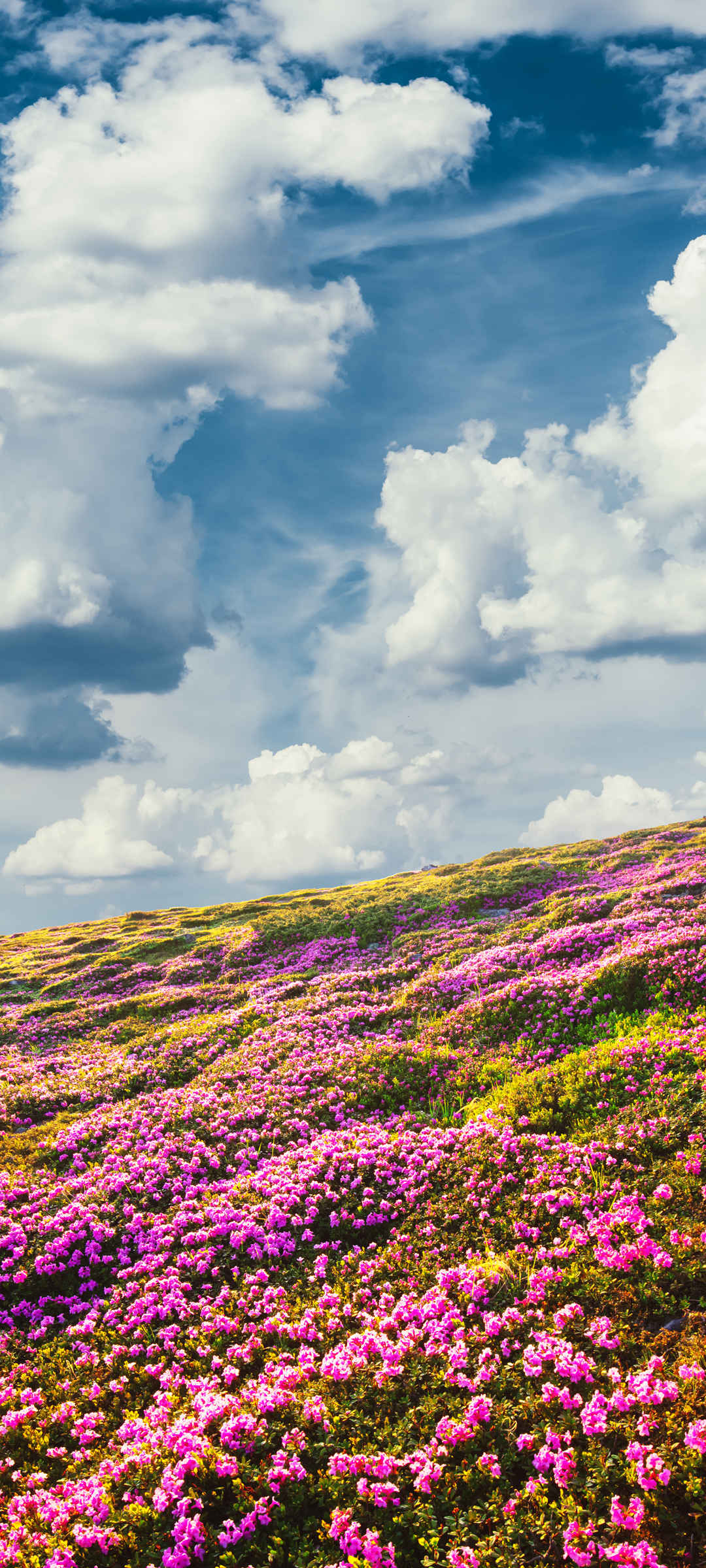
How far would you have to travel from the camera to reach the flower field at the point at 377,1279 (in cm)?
740

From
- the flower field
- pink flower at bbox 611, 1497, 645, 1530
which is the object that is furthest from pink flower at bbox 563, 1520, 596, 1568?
pink flower at bbox 611, 1497, 645, 1530

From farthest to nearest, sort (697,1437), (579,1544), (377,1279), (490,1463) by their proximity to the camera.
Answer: (377,1279), (490,1463), (697,1437), (579,1544)

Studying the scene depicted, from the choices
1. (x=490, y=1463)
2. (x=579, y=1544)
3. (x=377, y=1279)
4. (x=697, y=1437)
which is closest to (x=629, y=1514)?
(x=579, y=1544)

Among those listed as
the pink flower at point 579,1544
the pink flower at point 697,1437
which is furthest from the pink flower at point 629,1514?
the pink flower at point 697,1437

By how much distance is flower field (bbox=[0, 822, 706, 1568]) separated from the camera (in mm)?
7402

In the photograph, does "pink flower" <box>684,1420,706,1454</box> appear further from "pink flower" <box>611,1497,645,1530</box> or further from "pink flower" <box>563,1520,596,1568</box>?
"pink flower" <box>563,1520,596,1568</box>

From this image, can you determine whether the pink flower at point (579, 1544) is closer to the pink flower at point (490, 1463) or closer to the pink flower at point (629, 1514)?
the pink flower at point (629, 1514)

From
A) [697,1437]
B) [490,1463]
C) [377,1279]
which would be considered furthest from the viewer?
[377,1279]

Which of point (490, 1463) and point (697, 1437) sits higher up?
point (697, 1437)

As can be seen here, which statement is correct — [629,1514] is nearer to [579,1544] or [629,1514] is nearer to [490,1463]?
[579,1544]

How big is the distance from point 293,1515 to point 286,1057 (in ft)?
47.7

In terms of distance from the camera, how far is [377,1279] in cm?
1149

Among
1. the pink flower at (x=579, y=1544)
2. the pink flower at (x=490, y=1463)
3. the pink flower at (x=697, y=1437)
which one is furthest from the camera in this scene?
the pink flower at (x=490, y=1463)

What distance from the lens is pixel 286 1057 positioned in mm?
21969
